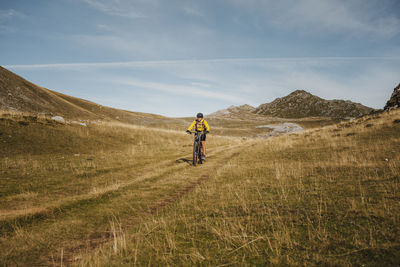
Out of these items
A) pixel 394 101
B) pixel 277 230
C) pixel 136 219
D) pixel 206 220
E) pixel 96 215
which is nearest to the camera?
pixel 277 230

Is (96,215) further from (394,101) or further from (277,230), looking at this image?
(394,101)

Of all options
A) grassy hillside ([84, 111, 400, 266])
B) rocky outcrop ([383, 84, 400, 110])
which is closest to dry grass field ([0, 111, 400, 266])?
grassy hillside ([84, 111, 400, 266])

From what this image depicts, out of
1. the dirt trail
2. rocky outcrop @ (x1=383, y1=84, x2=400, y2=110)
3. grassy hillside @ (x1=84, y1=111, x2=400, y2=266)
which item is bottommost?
the dirt trail

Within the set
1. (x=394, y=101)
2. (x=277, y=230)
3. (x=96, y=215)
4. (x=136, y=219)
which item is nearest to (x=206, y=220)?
(x=277, y=230)

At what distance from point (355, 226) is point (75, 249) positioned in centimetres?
453

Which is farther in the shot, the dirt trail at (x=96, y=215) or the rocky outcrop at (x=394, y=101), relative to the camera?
the rocky outcrop at (x=394, y=101)

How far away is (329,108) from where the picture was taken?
197 m

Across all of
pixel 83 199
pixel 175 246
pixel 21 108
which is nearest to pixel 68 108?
pixel 21 108

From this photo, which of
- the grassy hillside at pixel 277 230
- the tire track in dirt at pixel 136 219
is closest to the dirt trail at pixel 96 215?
the tire track in dirt at pixel 136 219

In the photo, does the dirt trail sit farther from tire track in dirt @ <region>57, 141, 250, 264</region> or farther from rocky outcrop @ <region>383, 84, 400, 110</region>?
rocky outcrop @ <region>383, 84, 400, 110</region>

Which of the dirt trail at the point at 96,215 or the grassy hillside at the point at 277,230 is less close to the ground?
the grassy hillside at the point at 277,230

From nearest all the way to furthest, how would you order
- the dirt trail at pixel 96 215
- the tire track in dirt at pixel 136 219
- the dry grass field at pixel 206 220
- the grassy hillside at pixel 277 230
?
the grassy hillside at pixel 277 230, the dry grass field at pixel 206 220, the tire track in dirt at pixel 136 219, the dirt trail at pixel 96 215

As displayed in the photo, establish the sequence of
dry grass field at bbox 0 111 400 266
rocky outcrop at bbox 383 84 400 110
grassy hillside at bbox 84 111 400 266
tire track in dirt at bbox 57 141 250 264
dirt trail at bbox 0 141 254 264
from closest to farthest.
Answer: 1. grassy hillside at bbox 84 111 400 266
2. dry grass field at bbox 0 111 400 266
3. tire track in dirt at bbox 57 141 250 264
4. dirt trail at bbox 0 141 254 264
5. rocky outcrop at bbox 383 84 400 110

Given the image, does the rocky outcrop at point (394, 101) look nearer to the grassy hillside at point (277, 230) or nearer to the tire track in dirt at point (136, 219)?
the grassy hillside at point (277, 230)
